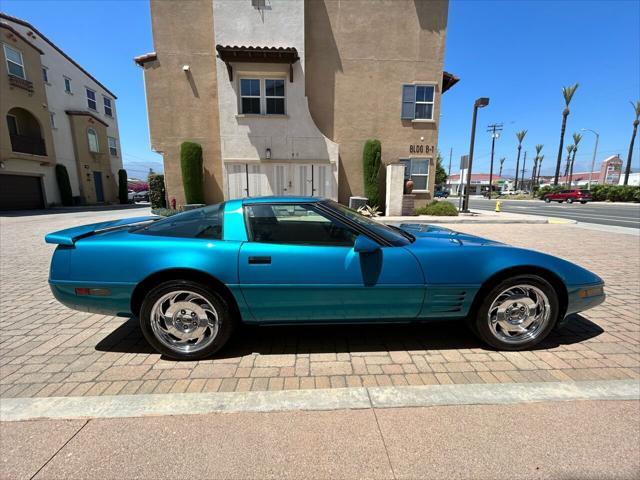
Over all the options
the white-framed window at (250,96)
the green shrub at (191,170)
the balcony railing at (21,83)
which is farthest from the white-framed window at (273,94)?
the balcony railing at (21,83)

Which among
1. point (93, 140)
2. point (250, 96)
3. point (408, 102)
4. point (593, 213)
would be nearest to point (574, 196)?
point (593, 213)

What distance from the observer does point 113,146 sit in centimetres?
2744

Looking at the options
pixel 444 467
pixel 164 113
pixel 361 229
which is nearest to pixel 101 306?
pixel 361 229

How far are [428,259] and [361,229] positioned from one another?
622 mm

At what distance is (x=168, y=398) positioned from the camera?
86.1 inches

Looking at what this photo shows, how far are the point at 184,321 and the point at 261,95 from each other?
12.3m

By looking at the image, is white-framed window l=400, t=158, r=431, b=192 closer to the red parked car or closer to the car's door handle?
the car's door handle

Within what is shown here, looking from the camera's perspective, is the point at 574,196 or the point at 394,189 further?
the point at 574,196

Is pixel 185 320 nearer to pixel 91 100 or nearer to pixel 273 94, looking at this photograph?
pixel 273 94

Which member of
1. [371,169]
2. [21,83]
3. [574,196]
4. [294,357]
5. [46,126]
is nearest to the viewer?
[294,357]

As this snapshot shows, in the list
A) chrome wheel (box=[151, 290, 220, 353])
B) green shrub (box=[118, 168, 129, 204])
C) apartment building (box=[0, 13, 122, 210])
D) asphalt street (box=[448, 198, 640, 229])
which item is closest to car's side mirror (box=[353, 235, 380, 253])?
chrome wheel (box=[151, 290, 220, 353])

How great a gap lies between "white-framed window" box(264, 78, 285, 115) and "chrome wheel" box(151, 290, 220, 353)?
1205cm

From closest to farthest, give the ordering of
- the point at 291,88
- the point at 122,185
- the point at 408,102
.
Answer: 1. the point at 291,88
2. the point at 408,102
3. the point at 122,185

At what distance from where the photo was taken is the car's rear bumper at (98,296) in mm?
2545
